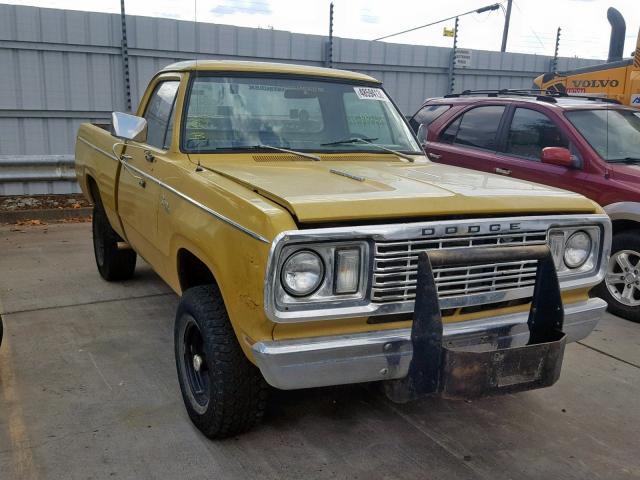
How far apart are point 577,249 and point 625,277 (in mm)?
2424

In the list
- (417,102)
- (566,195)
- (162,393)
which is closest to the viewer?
(566,195)

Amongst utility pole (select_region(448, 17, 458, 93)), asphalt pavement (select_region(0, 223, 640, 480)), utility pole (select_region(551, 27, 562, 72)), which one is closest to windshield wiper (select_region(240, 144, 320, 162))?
asphalt pavement (select_region(0, 223, 640, 480))

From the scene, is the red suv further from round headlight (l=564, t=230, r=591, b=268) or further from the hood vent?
round headlight (l=564, t=230, r=591, b=268)

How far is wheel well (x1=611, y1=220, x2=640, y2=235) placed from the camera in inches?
205

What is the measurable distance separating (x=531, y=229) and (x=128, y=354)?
2.76 meters

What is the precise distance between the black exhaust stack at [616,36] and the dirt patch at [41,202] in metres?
8.50

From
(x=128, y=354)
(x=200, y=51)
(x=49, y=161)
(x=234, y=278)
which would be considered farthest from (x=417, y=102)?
(x=234, y=278)

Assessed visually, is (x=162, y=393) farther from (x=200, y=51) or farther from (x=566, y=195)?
(x=200, y=51)

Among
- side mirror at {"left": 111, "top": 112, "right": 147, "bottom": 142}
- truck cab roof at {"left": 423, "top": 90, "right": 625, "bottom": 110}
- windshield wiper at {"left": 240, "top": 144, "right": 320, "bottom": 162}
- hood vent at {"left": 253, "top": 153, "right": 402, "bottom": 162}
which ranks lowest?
hood vent at {"left": 253, "top": 153, "right": 402, "bottom": 162}

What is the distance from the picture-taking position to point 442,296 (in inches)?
107

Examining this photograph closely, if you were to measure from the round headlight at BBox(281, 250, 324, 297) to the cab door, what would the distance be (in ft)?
4.80

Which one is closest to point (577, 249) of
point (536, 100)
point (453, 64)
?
point (536, 100)

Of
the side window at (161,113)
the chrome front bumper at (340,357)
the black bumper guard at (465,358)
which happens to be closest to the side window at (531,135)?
the black bumper guard at (465,358)

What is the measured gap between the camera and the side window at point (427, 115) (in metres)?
7.33
